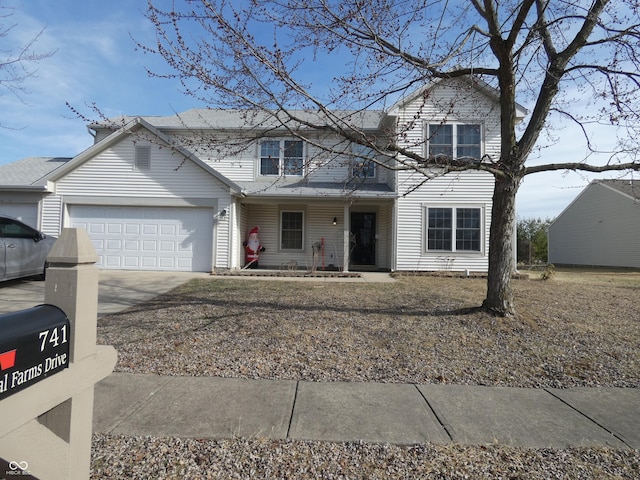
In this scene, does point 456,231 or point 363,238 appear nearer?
point 456,231

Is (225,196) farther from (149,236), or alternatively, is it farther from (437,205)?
(437,205)

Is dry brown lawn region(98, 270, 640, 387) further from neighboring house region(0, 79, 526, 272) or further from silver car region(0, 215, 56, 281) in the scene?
neighboring house region(0, 79, 526, 272)

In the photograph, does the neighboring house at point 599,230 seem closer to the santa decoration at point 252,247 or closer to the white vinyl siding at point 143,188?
the santa decoration at point 252,247

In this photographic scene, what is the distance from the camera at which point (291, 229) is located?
15734mm

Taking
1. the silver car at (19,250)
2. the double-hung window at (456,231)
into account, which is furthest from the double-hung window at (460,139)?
the silver car at (19,250)

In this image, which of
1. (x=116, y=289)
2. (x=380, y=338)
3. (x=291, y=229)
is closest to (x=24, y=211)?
(x=116, y=289)

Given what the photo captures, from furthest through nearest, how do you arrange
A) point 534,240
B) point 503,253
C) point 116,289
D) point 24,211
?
point 534,240, point 24,211, point 116,289, point 503,253

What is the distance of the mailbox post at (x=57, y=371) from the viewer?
1.27m

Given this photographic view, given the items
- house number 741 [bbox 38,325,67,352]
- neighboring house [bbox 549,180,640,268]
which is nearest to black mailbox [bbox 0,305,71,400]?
house number 741 [bbox 38,325,67,352]

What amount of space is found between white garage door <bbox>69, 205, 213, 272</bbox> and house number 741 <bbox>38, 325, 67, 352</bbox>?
11966 mm

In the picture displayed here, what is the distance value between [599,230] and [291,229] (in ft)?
73.1

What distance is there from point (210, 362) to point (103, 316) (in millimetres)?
3290

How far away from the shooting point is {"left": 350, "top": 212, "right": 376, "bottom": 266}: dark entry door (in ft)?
54.1

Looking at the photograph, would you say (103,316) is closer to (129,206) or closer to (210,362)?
(210,362)
